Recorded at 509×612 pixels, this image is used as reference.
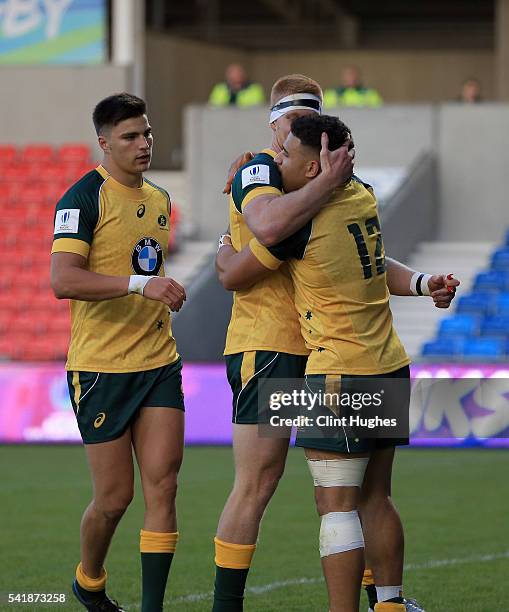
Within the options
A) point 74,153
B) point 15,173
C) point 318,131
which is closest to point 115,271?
point 318,131

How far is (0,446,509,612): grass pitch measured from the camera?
6715 mm

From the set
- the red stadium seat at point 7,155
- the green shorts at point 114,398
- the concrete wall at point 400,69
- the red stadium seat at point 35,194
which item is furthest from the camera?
the concrete wall at point 400,69

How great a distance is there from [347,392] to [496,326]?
38.3ft

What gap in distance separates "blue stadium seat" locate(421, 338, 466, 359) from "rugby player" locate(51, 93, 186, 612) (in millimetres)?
10082

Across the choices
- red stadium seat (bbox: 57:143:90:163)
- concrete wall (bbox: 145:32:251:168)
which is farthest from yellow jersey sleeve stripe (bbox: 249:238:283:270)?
concrete wall (bbox: 145:32:251:168)

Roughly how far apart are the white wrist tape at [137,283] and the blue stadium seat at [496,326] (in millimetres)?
11395

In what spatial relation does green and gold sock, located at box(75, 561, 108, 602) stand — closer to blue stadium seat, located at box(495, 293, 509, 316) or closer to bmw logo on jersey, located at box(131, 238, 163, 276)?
bmw logo on jersey, located at box(131, 238, 163, 276)

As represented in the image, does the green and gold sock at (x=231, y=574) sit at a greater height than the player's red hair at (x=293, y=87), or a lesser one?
lesser

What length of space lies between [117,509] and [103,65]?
1610 centimetres

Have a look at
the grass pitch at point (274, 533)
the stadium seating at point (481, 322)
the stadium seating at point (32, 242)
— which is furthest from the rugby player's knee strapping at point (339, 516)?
the stadium seating at point (32, 242)

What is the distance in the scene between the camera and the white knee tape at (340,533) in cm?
505

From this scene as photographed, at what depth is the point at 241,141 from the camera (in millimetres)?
20047

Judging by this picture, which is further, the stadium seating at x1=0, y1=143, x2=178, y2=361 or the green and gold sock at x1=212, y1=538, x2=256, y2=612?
the stadium seating at x1=0, y1=143, x2=178, y2=361

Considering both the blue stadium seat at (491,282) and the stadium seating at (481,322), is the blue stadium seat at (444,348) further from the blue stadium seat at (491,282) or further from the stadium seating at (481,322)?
the blue stadium seat at (491,282)
